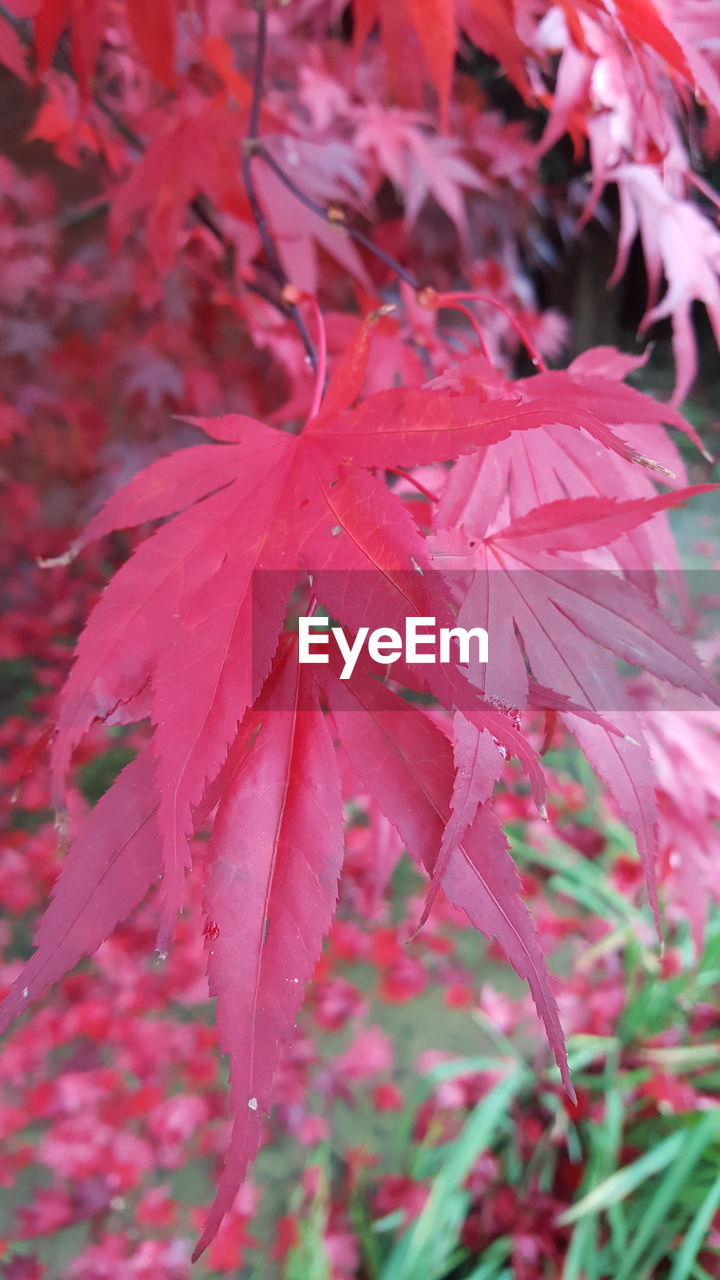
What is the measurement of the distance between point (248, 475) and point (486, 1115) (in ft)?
3.21

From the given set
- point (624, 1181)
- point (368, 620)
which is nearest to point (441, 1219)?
point (624, 1181)

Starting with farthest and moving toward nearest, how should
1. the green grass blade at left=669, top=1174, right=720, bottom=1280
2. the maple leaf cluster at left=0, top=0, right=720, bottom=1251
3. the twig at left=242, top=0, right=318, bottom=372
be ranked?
the green grass blade at left=669, top=1174, right=720, bottom=1280, the twig at left=242, top=0, right=318, bottom=372, the maple leaf cluster at left=0, top=0, right=720, bottom=1251

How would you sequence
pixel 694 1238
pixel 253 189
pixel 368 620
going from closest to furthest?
pixel 368 620 → pixel 253 189 → pixel 694 1238

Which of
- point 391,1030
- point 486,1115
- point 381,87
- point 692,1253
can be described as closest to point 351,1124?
point 391,1030

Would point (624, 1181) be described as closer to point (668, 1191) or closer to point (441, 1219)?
point (668, 1191)

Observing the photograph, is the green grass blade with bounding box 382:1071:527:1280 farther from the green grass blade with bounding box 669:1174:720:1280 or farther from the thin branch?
the thin branch

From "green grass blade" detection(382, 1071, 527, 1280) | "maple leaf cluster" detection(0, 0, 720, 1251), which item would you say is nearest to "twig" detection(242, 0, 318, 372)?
"maple leaf cluster" detection(0, 0, 720, 1251)

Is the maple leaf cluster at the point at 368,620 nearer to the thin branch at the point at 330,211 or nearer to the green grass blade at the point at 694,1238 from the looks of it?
the thin branch at the point at 330,211

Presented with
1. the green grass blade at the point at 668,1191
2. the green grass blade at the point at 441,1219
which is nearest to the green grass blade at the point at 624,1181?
the green grass blade at the point at 668,1191

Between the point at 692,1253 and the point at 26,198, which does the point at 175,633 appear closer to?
the point at 692,1253

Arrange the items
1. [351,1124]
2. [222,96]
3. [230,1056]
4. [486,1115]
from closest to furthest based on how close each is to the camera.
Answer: [230,1056] < [222,96] < [486,1115] < [351,1124]

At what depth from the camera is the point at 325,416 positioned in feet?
1.33

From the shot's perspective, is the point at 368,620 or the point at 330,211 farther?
the point at 330,211

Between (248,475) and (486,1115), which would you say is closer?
(248,475)
